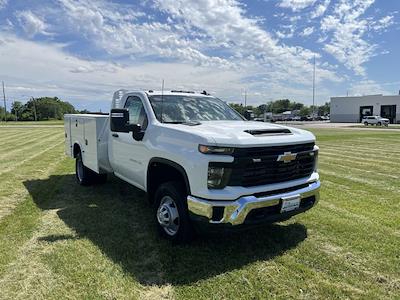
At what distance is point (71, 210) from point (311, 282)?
415 centimetres

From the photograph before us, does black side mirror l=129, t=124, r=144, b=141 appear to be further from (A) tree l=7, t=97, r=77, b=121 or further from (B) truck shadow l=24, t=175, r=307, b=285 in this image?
(A) tree l=7, t=97, r=77, b=121

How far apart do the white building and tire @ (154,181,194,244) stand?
260 ft

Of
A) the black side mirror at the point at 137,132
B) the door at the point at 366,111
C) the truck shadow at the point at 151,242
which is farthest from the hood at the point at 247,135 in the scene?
the door at the point at 366,111

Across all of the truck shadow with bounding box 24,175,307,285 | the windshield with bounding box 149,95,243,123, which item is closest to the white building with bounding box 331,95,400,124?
the windshield with bounding box 149,95,243,123

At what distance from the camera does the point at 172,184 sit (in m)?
4.54

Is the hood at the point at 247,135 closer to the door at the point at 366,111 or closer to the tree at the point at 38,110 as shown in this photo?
the door at the point at 366,111

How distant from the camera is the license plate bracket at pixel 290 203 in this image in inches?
165

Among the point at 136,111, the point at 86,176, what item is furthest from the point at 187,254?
the point at 86,176

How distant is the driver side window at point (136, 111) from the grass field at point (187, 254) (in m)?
1.51

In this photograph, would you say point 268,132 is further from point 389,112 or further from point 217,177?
point 389,112

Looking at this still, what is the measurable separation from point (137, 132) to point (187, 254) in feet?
6.05

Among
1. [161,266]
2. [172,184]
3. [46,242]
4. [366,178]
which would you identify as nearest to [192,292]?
[161,266]

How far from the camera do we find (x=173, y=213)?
454 centimetres

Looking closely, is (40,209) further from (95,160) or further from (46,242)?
(46,242)
